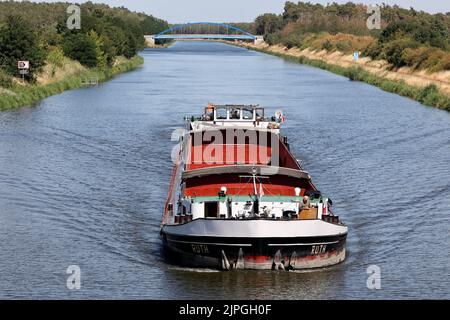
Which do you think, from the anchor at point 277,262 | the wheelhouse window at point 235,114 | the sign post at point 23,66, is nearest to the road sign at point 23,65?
the sign post at point 23,66

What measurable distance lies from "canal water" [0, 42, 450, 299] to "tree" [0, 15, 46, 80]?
11.7ft

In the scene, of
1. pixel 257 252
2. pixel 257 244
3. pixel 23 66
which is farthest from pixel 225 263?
pixel 23 66

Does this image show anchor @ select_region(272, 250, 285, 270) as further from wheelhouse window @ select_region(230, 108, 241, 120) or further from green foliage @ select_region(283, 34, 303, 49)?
green foliage @ select_region(283, 34, 303, 49)

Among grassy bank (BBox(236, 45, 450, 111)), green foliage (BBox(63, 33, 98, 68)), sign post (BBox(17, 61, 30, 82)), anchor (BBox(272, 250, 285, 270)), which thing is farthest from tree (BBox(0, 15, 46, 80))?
anchor (BBox(272, 250, 285, 270))

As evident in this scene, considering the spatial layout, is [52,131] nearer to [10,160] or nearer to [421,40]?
[10,160]

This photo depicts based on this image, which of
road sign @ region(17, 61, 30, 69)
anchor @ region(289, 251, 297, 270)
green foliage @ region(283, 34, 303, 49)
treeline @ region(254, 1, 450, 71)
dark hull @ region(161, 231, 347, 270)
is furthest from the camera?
green foliage @ region(283, 34, 303, 49)

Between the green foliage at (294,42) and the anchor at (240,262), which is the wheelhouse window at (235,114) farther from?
the green foliage at (294,42)

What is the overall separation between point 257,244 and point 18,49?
1776 inches

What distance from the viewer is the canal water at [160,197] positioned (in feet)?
67.9

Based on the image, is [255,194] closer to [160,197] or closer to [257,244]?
[257,244]

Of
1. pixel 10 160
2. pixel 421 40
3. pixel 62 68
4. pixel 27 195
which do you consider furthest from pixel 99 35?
pixel 27 195

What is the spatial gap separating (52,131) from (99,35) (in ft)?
167

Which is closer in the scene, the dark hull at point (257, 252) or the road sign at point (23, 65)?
the dark hull at point (257, 252)

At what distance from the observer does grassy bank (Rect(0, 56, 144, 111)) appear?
178ft
